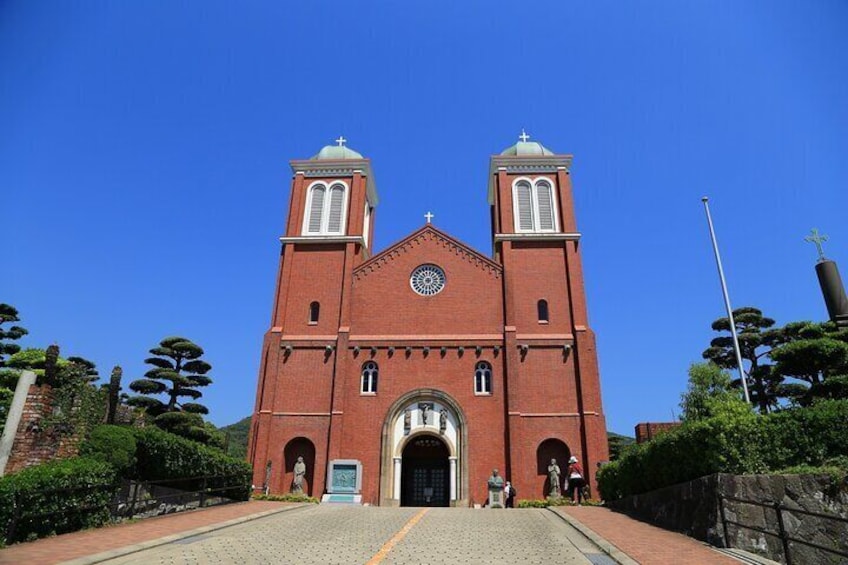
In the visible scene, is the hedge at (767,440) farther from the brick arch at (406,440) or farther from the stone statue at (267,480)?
the stone statue at (267,480)

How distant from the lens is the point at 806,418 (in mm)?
10633

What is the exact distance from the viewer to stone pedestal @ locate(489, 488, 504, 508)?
21.7m

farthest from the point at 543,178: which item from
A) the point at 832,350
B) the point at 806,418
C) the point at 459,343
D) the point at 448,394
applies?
the point at 806,418

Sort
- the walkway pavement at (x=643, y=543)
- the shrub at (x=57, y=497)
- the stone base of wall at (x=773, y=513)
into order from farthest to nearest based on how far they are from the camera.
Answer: the shrub at (x=57, y=497)
the stone base of wall at (x=773, y=513)
the walkway pavement at (x=643, y=543)

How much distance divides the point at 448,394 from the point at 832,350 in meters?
15.9

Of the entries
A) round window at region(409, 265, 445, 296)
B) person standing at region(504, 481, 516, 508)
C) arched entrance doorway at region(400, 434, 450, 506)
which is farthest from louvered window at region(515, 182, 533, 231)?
person standing at region(504, 481, 516, 508)

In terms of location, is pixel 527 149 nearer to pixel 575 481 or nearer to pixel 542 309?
pixel 542 309

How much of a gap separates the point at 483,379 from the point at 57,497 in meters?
18.3

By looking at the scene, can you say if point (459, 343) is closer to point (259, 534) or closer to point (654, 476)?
point (654, 476)

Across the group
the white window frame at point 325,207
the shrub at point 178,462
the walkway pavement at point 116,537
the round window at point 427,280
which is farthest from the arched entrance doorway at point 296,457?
the white window frame at point 325,207

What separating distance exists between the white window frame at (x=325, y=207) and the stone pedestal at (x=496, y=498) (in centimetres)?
1550

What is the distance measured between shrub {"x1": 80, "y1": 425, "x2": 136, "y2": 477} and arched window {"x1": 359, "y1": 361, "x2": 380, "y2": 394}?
1354cm

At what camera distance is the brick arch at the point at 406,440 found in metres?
23.8

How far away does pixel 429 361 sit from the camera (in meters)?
26.0
